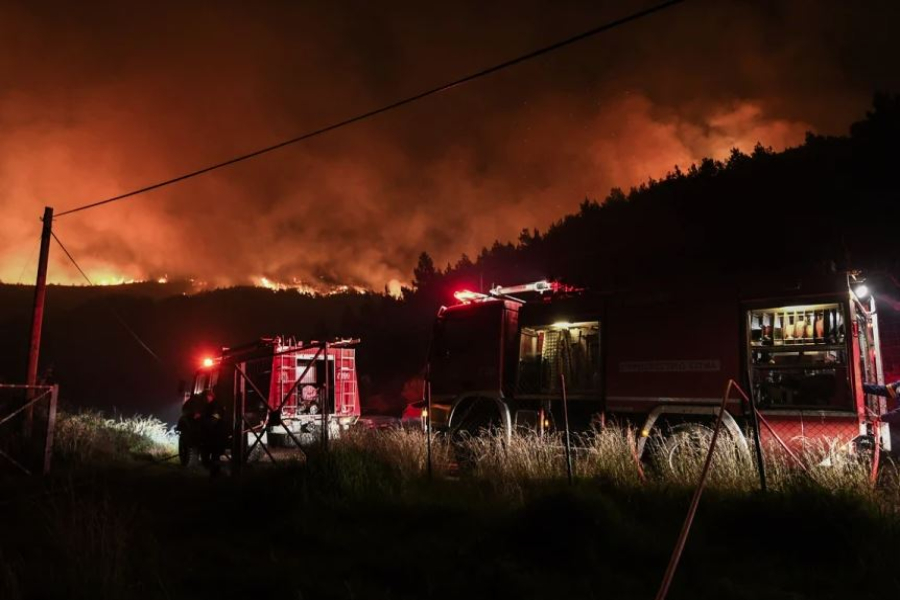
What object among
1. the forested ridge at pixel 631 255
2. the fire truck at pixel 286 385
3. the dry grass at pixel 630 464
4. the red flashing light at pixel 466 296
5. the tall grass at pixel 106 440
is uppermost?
the forested ridge at pixel 631 255

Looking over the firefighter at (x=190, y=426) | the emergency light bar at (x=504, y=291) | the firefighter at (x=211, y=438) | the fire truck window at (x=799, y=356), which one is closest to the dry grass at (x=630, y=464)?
the fire truck window at (x=799, y=356)

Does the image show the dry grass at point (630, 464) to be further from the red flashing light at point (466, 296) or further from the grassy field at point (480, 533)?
the red flashing light at point (466, 296)

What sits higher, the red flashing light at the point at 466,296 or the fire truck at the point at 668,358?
the red flashing light at the point at 466,296

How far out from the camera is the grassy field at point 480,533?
14.9ft

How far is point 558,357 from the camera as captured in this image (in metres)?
10.5

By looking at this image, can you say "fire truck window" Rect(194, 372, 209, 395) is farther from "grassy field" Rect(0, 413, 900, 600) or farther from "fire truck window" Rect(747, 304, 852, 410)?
"fire truck window" Rect(747, 304, 852, 410)

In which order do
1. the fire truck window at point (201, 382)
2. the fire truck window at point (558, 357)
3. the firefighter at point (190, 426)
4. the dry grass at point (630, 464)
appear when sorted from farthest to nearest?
the fire truck window at point (201, 382)
the firefighter at point (190, 426)
the fire truck window at point (558, 357)
the dry grass at point (630, 464)

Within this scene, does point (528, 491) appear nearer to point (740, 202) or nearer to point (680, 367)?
point (680, 367)

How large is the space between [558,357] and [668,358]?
2261 mm

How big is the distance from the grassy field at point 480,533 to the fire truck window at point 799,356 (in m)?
1.02

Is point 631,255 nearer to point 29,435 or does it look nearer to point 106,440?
point 106,440

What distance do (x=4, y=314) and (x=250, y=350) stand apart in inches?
2748

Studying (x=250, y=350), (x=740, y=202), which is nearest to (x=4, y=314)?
(x=250, y=350)

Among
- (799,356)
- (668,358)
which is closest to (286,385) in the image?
(668,358)
